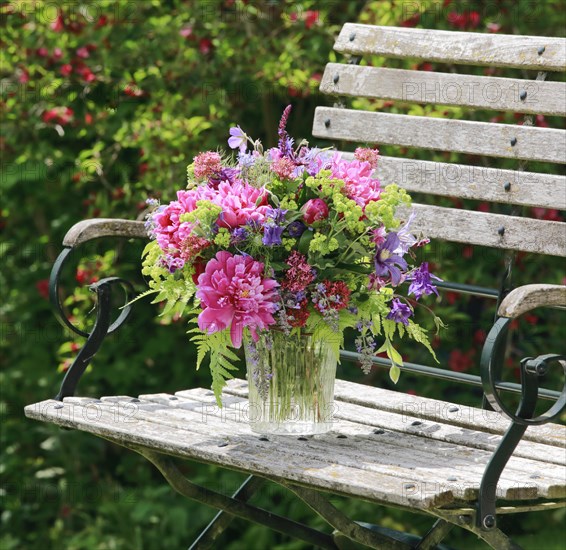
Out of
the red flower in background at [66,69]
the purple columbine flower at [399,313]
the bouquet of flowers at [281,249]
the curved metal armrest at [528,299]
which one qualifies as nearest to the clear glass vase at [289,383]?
the bouquet of flowers at [281,249]

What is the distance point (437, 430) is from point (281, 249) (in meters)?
0.50

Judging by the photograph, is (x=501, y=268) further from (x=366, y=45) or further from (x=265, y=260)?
(x=265, y=260)

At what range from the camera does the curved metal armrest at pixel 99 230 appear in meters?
2.67

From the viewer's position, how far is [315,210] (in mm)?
2258

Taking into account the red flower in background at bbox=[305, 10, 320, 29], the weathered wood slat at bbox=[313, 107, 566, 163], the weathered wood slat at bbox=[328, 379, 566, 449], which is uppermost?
the red flower in background at bbox=[305, 10, 320, 29]

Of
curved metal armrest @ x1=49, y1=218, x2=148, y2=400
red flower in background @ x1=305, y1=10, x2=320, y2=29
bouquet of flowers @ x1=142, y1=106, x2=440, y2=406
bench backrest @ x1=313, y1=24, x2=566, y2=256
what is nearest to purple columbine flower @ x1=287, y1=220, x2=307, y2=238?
bouquet of flowers @ x1=142, y1=106, x2=440, y2=406

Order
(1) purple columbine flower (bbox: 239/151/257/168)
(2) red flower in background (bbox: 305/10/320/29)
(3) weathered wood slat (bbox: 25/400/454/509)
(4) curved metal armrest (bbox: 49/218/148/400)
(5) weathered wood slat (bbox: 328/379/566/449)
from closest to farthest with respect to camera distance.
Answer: (3) weathered wood slat (bbox: 25/400/454/509) < (1) purple columbine flower (bbox: 239/151/257/168) < (5) weathered wood slat (bbox: 328/379/566/449) < (4) curved metal armrest (bbox: 49/218/148/400) < (2) red flower in background (bbox: 305/10/320/29)

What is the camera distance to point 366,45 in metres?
3.08

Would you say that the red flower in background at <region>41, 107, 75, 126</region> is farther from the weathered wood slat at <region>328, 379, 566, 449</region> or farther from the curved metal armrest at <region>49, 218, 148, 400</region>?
the weathered wood slat at <region>328, 379, 566, 449</region>

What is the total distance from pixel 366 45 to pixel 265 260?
995 millimetres

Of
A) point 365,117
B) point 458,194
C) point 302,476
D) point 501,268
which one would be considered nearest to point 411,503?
point 302,476

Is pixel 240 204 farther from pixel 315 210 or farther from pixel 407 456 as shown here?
pixel 407 456

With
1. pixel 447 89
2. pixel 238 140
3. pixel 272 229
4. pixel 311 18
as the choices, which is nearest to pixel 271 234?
pixel 272 229

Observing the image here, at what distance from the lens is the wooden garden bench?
82.0 inches
